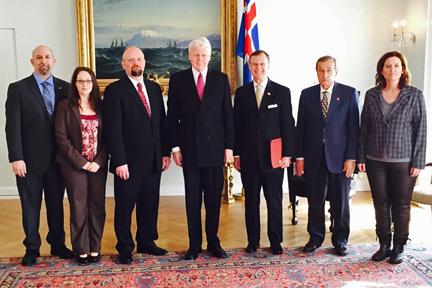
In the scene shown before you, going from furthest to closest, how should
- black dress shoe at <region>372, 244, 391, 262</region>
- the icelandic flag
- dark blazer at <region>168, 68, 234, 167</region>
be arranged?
1. the icelandic flag
2. black dress shoe at <region>372, 244, 391, 262</region>
3. dark blazer at <region>168, 68, 234, 167</region>

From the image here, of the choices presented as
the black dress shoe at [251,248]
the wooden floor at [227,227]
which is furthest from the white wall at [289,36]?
the black dress shoe at [251,248]

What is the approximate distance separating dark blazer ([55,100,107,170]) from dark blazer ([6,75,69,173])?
5.4 inches

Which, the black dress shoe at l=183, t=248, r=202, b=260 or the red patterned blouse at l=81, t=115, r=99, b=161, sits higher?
the red patterned blouse at l=81, t=115, r=99, b=161

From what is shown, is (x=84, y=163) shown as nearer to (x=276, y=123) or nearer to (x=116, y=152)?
(x=116, y=152)

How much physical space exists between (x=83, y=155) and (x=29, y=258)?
92 cm

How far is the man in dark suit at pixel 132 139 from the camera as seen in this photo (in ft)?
9.74

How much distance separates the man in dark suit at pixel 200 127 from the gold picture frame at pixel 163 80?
224 cm

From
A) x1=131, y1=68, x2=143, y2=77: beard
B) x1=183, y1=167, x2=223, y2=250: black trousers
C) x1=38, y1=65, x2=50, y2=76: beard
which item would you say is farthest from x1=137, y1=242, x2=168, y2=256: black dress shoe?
x1=38, y1=65, x2=50, y2=76: beard

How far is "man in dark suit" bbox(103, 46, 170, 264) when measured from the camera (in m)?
2.97

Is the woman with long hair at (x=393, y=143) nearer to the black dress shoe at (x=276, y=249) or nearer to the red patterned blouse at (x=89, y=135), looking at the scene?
the black dress shoe at (x=276, y=249)

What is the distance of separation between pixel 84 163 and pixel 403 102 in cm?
221

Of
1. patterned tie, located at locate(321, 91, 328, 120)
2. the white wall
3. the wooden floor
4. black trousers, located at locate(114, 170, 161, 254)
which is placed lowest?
the wooden floor

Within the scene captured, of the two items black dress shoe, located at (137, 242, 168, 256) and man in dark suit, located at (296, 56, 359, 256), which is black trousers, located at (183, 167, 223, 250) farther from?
man in dark suit, located at (296, 56, 359, 256)

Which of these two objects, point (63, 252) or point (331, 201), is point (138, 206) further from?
point (331, 201)
